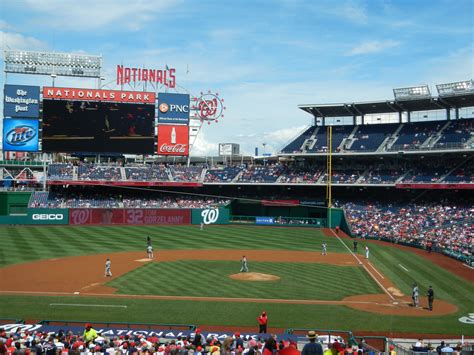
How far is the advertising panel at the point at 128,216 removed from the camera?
5622cm

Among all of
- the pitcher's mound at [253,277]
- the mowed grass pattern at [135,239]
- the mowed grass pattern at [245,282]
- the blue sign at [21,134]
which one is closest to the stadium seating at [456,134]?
the mowed grass pattern at [135,239]

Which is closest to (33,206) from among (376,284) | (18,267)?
(18,267)

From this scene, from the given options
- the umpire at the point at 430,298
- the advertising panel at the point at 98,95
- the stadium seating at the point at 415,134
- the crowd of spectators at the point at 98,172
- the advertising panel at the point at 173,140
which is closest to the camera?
the umpire at the point at 430,298

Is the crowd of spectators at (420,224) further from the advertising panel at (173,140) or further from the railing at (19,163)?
the railing at (19,163)

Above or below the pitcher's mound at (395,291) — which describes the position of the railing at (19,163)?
above

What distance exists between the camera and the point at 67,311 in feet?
67.9

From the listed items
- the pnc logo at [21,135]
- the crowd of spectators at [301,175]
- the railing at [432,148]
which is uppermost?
the pnc logo at [21,135]

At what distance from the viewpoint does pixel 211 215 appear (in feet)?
195

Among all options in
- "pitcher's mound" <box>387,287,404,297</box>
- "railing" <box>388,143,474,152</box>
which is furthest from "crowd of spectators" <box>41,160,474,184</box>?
"pitcher's mound" <box>387,287,404,297</box>

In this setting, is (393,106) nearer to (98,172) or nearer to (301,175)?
(301,175)

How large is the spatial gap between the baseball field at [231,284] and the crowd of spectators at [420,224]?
2.74 metres

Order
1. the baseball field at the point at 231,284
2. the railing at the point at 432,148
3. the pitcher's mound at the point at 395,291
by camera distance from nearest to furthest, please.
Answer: the baseball field at the point at 231,284
the pitcher's mound at the point at 395,291
the railing at the point at 432,148

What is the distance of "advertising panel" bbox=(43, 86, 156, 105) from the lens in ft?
194

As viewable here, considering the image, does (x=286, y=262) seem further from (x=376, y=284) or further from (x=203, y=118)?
(x=203, y=118)
